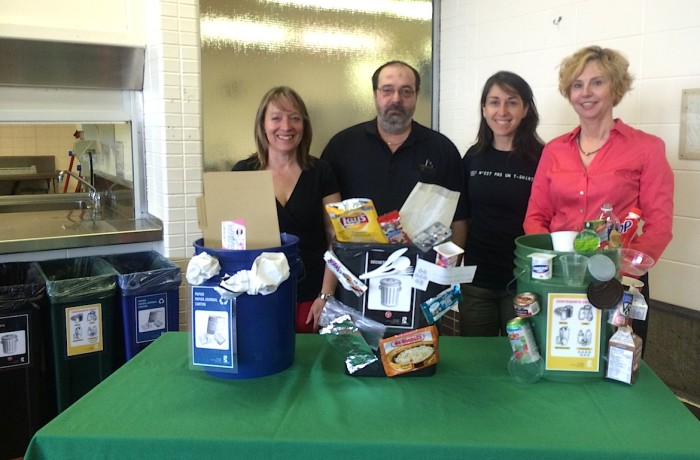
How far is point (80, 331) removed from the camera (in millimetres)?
2826

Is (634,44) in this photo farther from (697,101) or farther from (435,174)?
(435,174)

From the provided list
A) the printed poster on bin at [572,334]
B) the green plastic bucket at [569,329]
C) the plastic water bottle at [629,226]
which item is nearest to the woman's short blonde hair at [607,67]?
the plastic water bottle at [629,226]

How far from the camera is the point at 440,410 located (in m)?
1.41

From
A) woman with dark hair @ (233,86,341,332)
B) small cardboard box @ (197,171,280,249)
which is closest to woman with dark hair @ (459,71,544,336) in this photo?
woman with dark hair @ (233,86,341,332)

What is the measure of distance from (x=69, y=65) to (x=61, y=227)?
87cm

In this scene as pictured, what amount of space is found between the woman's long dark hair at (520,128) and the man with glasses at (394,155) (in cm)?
15

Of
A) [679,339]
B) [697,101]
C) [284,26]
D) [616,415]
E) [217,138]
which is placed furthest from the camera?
[284,26]

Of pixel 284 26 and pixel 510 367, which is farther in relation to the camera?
pixel 284 26

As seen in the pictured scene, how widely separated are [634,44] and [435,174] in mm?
1146

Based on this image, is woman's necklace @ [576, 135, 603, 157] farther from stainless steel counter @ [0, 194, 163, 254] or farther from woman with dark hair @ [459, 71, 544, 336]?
stainless steel counter @ [0, 194, 163, 254]

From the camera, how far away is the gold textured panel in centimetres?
349

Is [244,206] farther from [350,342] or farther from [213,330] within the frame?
[350,342]

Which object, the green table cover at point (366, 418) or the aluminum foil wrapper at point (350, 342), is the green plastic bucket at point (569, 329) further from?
the aluminum foil wrapper at point (350, 342)

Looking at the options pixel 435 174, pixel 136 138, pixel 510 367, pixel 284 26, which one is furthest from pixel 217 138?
pixel 510 367
